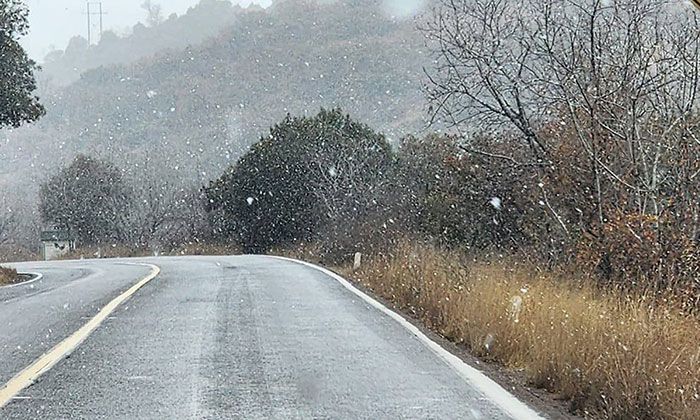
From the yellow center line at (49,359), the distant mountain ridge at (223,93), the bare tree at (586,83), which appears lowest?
the yellow center line at (49,359)

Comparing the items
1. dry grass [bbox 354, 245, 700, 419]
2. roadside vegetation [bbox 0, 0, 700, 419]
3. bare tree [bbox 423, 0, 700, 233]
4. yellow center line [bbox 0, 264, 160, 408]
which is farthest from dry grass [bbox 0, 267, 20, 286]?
bare tree [bbox 423, 0, 700, 233]

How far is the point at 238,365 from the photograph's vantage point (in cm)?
768

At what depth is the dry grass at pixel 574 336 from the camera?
5859mm

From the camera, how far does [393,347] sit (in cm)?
883

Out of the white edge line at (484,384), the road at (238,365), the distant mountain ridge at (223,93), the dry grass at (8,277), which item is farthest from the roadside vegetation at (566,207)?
the distant mountain ridge at (223,93)

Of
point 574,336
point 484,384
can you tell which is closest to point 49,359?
point 484,384

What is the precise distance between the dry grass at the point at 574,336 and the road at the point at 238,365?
522 millimetres

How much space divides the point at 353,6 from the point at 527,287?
136 m

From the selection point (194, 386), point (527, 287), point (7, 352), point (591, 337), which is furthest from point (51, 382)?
point (527, 287)

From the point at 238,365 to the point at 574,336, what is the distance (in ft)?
9.65

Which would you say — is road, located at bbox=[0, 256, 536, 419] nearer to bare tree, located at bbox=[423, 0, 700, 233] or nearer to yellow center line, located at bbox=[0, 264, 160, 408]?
yellow center line, located at bbox=[0, 264, 160, 408]

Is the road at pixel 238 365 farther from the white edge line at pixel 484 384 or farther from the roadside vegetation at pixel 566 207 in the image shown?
the roadside vegetation at pixel 566 207

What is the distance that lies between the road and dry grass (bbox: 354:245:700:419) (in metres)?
0.52

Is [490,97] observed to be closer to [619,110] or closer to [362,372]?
[619,110]
